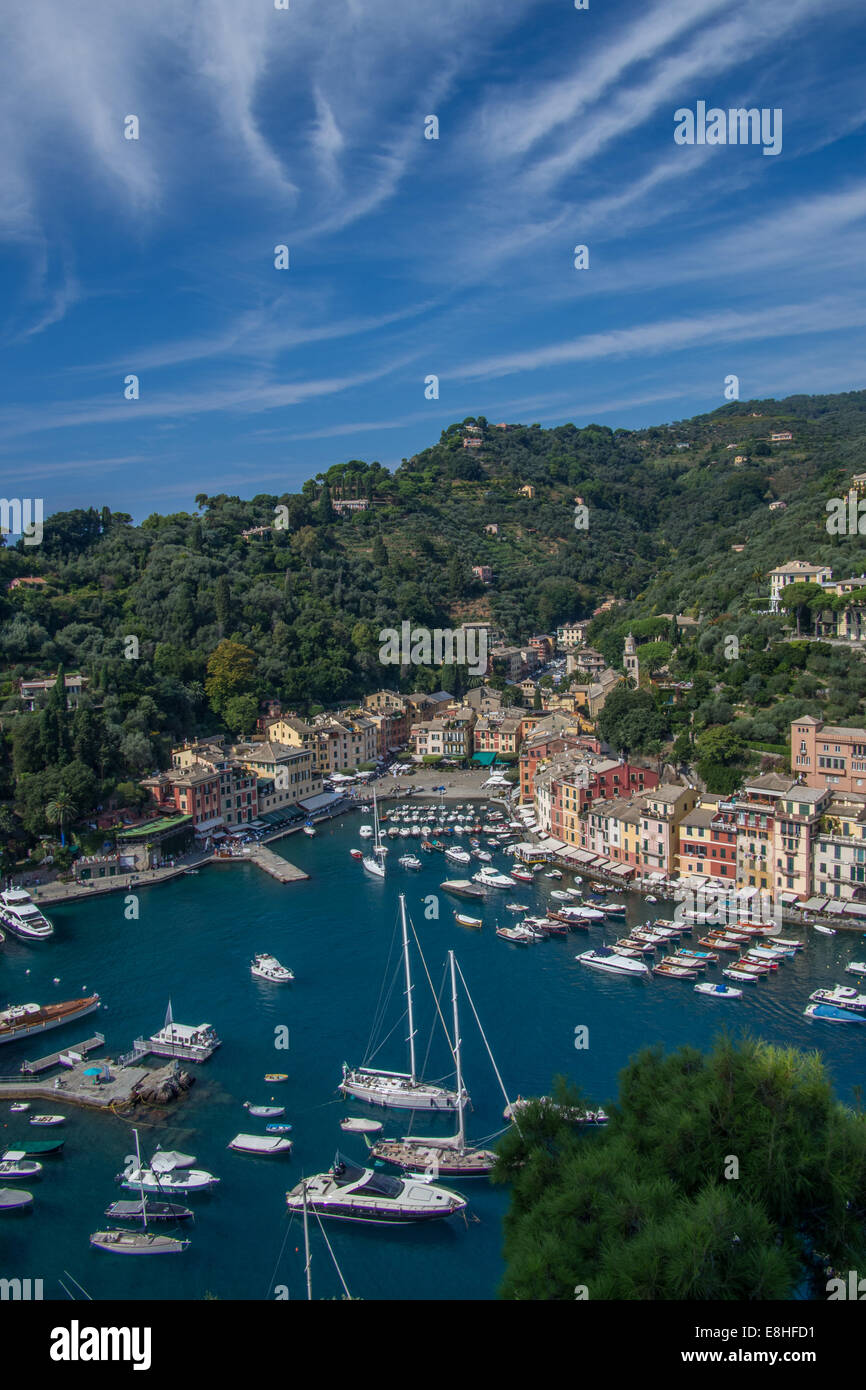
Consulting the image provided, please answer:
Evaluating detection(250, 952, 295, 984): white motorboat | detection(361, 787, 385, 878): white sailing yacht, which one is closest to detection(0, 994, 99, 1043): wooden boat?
detection(250, 952, 295, 984): white motorboat

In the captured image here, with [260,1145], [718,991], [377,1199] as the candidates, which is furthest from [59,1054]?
[718,991]

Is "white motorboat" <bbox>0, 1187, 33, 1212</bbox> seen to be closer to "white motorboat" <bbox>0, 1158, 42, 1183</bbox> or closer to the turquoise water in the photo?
the turquoise water

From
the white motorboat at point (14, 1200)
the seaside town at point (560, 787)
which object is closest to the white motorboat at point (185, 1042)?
the white motorboat at point (14, 1200)

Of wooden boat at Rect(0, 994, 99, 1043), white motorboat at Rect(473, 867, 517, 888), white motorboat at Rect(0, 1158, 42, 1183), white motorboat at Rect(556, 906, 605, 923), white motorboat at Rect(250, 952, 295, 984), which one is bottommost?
white motorboat at Rect(0, 1158, 42, 1183)

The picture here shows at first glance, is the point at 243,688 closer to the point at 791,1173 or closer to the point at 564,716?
the point at 564,716

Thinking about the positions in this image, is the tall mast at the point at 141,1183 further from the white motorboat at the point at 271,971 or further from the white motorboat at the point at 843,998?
the white motorboat at the point at 843,998

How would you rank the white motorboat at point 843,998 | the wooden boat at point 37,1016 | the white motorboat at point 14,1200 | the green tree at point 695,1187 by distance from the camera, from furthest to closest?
the wooden boat at point 37,1016 → the white motorboat at point 843,998 → the white motorboat at point 14,1200 → the green tree at point 695,1187
